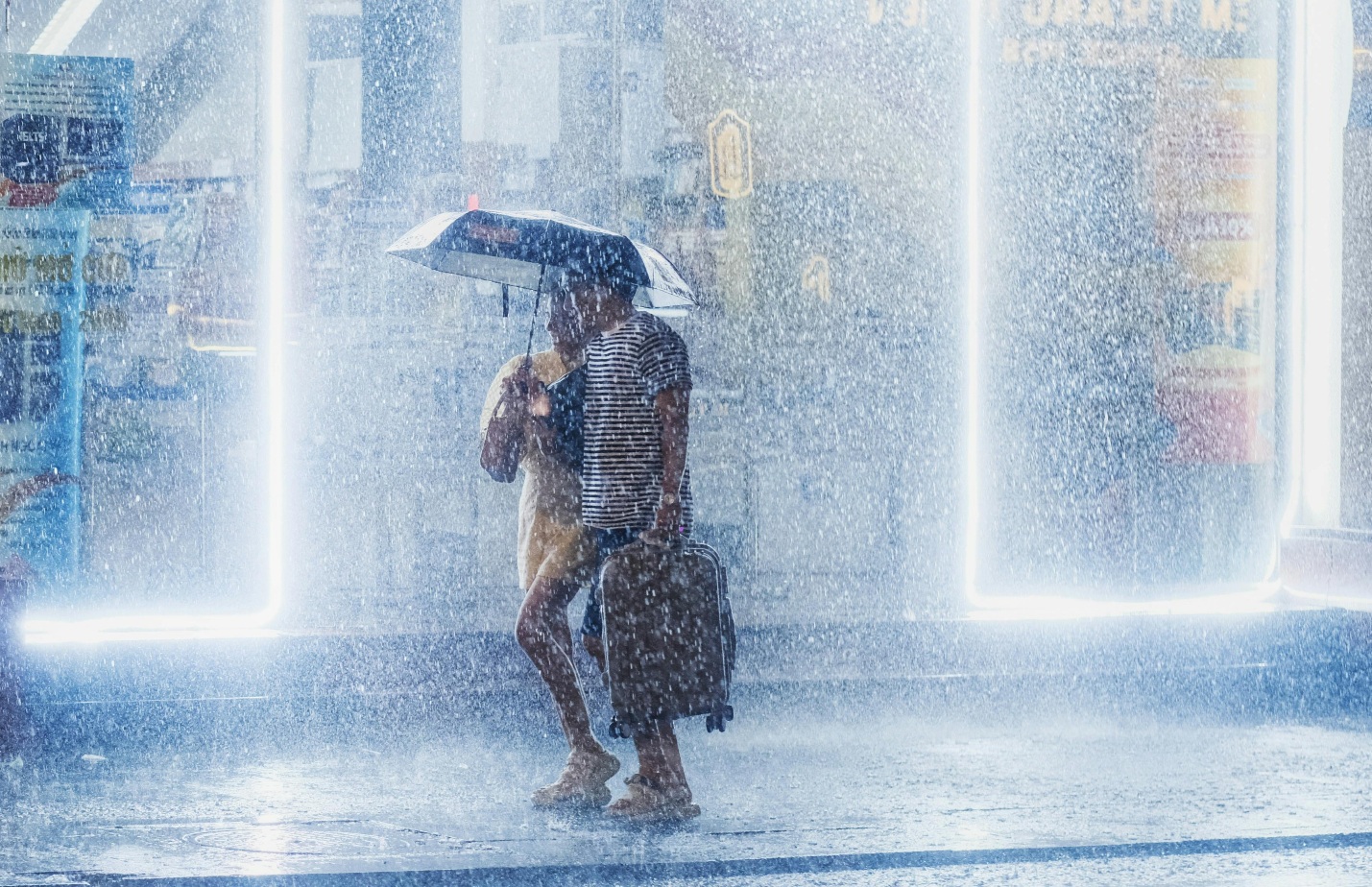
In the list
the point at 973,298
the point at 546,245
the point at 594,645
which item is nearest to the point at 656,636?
the point at 594,645

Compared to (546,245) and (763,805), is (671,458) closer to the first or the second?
(546,245)

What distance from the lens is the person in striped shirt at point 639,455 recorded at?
5.30 m

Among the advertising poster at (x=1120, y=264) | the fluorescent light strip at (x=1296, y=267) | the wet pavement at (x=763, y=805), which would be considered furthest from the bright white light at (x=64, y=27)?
the fluorescent light strip at (x=1296, y=267)

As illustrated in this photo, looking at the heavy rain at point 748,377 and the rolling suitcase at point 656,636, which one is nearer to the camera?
the rolling suitcase at point 656,636

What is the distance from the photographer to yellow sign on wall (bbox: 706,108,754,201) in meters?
8.41

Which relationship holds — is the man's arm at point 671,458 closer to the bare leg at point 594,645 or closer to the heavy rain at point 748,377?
the bare leg at point 594,645

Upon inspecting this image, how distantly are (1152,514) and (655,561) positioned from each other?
4.29 meters

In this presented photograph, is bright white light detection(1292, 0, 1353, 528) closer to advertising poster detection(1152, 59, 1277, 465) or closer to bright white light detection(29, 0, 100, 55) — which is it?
advertising poster detection(1152, 59, 1277, 465)

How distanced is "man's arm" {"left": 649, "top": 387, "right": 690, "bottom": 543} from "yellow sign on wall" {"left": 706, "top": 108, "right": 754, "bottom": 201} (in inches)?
127

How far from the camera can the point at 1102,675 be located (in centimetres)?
802

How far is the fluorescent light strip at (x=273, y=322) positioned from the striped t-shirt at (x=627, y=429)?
2.78 metres

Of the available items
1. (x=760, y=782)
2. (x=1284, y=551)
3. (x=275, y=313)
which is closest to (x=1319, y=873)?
(x=760, y=782)

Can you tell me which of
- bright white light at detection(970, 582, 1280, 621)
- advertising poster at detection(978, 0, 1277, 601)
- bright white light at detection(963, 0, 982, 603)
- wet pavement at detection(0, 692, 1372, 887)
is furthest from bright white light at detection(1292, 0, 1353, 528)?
wet pavement at detection(0, 692, 1372, 887)

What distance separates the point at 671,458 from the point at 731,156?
3.46m
